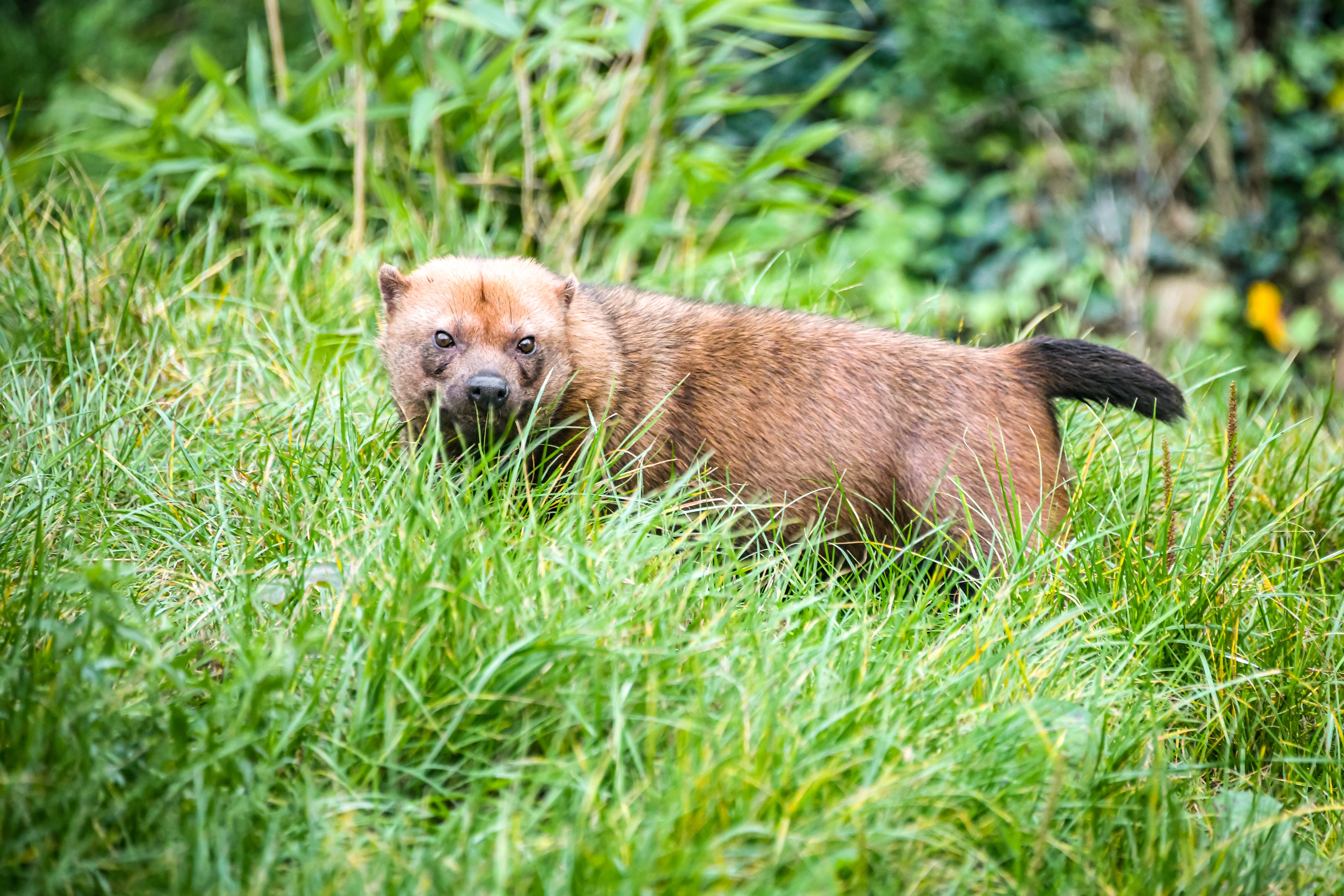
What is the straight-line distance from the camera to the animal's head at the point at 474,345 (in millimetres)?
3213

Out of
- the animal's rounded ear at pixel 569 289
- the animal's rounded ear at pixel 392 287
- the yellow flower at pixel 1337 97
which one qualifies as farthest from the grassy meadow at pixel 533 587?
the yellow flower at pixel 1337 97

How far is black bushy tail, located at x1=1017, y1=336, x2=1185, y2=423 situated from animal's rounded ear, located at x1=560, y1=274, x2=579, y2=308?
4.76ft

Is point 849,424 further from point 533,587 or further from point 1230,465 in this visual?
point 533,587

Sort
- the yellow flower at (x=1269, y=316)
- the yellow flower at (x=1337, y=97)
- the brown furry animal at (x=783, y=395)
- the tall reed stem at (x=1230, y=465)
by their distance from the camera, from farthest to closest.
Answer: the yellow flower at (x=1337, y=97) < the yellow flower at (x=1269, y=316) < the brown furry animal at (x=783, y=395) < the tall reed stem at (x=1230, y=465)

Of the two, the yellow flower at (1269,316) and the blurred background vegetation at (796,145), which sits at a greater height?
the blurred background vegetation at (796,145)

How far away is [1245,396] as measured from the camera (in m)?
4.68

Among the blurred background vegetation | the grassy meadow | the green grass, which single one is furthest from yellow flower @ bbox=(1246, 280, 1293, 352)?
the green grass

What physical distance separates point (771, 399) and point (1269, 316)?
4600 mm

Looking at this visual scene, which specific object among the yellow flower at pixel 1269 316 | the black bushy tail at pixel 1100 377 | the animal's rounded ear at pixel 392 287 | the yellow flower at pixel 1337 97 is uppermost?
the yellow flower at pixel 1337 97

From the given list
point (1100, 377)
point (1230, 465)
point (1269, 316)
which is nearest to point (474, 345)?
point (1100, 377)

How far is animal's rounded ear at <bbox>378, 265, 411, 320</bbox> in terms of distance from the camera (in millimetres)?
3506

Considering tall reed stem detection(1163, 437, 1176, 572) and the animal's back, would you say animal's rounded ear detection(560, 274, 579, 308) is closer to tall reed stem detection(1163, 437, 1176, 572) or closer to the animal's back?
the animal's back

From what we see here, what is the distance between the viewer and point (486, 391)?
315 cm

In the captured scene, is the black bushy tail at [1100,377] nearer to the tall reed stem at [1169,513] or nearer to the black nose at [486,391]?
the tall reed stem at [1169,513]
